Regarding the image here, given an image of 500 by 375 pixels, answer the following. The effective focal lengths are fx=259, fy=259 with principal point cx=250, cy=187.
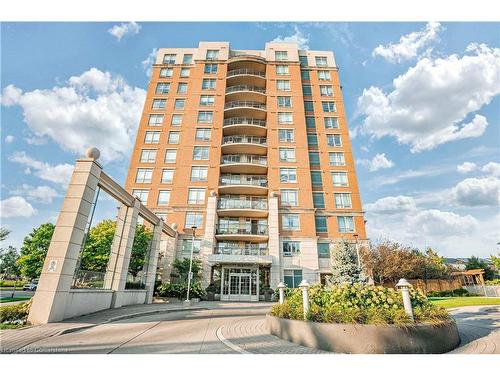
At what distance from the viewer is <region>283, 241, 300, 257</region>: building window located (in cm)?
2634

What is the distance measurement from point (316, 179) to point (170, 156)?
1791cm

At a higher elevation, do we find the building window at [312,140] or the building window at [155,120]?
the building window at [155,120]

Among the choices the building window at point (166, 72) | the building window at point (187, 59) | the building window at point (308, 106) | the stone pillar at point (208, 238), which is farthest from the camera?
the building window at point (187, 59)

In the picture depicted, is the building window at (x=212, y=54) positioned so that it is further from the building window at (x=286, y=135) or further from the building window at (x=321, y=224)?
the building window at (x=321, y=224)

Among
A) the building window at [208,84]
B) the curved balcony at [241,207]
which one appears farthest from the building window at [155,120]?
the curved balcony at [241,207]

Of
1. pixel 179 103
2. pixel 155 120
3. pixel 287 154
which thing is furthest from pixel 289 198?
pixel 155 120

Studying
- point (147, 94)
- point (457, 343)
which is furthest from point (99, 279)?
point (147, 94)

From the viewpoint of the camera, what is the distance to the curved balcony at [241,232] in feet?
86.4

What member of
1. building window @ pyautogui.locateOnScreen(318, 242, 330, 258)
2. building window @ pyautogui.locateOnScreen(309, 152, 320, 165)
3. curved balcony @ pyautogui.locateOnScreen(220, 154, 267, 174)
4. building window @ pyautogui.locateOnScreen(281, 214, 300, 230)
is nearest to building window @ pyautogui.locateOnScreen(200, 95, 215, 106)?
curved balcony @ pyautogui.locateOnScreen(220, 154, 267, 174)

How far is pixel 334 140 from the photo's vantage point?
106 ft

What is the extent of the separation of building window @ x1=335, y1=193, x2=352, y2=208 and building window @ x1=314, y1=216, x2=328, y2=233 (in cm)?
230

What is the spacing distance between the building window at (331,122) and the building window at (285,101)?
522 cm

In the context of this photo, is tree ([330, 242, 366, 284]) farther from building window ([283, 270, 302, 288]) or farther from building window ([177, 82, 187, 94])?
building window ([177, 82, 187, 94])

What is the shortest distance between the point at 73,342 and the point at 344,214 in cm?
2606
